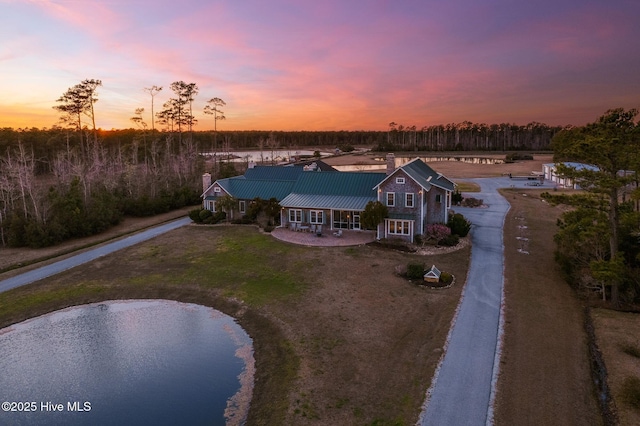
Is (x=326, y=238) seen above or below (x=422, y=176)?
below

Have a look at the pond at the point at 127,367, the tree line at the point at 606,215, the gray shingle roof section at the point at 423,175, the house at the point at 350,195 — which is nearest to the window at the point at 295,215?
the house at the point at 350,195

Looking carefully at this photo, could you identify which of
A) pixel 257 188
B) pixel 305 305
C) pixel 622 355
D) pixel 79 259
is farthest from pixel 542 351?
pixel 257 188

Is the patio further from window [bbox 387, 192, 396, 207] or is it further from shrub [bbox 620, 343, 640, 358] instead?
shrub [bbox 620, 343, 640, 358]

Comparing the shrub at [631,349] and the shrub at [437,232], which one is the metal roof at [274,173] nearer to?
the shrub at [437,232]

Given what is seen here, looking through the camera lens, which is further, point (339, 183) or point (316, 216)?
point (339, 183)

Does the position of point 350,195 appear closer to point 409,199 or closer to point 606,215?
point 409,199

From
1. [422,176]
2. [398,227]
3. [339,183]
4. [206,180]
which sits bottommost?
[398,227]

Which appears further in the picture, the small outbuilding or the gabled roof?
the gabled roof

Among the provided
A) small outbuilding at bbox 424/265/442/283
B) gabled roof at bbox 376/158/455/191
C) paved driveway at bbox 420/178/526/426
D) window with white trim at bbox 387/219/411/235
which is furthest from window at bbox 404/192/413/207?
small outbuilding at bbox 424/265/442/283
